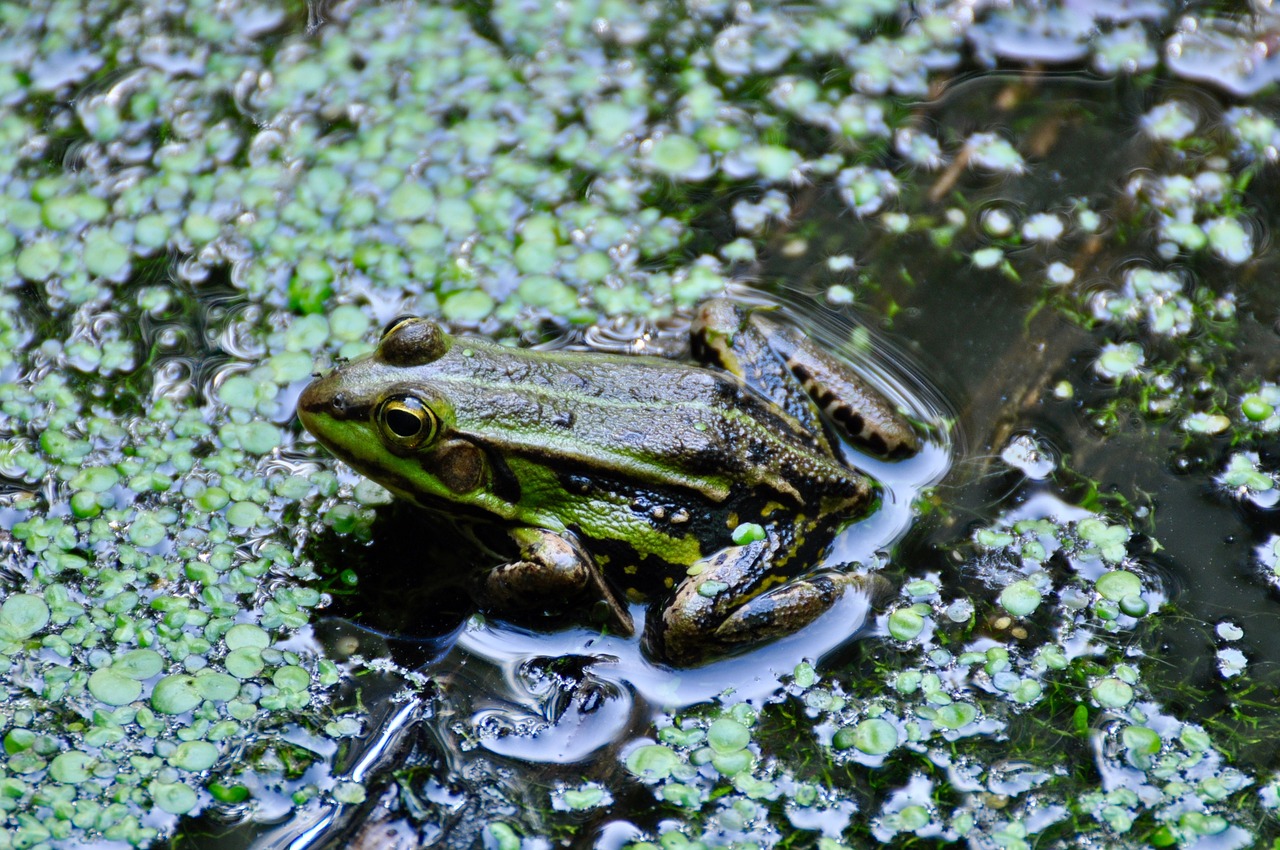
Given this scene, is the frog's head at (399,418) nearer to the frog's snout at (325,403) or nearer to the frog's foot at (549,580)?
the frog's snout at (325,403)

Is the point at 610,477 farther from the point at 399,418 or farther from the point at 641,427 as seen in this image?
the point at 399,418

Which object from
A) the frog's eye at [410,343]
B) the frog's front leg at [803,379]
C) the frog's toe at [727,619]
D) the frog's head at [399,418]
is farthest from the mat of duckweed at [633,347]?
the frog's eye at [410,343]

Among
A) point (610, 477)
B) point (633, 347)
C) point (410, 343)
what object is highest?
point (410, 343)

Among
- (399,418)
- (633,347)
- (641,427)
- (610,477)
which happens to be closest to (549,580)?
(610,477)

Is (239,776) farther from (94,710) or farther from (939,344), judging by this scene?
(939,344)

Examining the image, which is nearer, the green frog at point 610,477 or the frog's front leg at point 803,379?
the green frog at point 610,477

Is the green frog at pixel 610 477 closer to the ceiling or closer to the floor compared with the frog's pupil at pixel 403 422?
closer to the floor

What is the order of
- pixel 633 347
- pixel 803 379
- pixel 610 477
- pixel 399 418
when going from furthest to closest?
pixel 633 347 → pixel 803 379 → pixel 610 477 → pixel 399 418

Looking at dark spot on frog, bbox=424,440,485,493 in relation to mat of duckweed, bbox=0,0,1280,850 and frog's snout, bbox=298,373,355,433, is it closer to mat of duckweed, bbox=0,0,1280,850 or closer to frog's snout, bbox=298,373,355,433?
frog's snout, bbox=298,373,355,433
